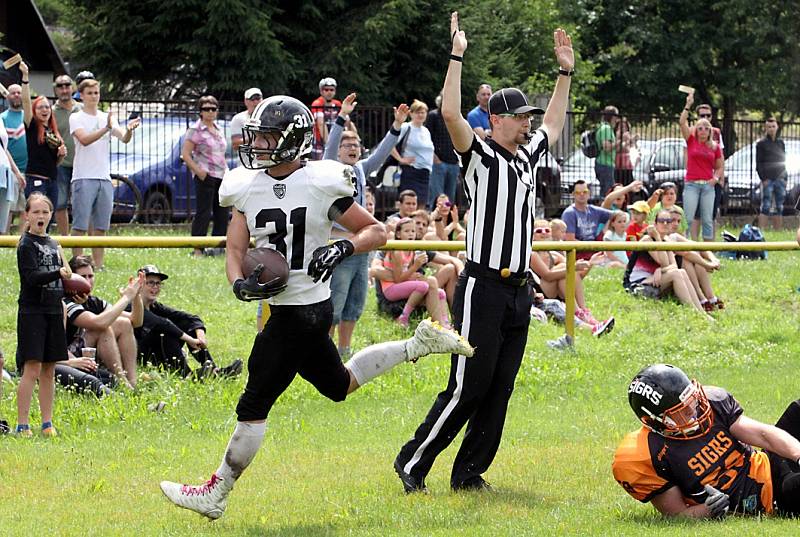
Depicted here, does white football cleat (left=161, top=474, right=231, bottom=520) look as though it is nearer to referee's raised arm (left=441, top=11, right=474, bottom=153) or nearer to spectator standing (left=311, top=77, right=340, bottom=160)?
referee's raised arm (left=441, top=11, right=474, bottom=153)

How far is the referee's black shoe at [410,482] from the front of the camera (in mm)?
7703

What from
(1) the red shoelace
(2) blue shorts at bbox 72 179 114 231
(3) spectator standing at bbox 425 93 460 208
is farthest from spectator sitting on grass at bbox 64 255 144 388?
(3) spectator standing at bbox 425 93 460 208

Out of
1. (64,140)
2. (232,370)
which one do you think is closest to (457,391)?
(232,370)

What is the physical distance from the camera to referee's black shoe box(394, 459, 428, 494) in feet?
25.3

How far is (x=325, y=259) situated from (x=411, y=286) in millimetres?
7073

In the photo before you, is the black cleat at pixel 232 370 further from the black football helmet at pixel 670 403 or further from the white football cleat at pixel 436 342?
the black football helmet at pixel 670 403

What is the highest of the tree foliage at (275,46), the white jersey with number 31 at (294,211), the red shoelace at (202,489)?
the tree foliage at (275,46)

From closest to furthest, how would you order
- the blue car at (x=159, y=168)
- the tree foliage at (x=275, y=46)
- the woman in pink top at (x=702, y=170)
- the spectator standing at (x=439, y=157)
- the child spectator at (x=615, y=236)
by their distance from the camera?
the child spectator at (x=615, y=236) → the spectator standing at (x=439, y=157) → the woman in pink top at (x=702, y=170) → the blue car at (x=159, y=168) → the tree foliage at (x=275, y=46)

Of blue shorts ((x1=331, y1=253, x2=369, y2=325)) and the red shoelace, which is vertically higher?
blue shorts ((x1=331, y1=253, x2=369, y2=325))

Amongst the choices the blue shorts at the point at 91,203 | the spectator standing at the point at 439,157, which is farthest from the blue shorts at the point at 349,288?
the spectator standing at the point at 439,157

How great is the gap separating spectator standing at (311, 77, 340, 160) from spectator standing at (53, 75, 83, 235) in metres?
3.08

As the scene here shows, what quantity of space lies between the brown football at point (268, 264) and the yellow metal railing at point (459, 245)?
3.46m

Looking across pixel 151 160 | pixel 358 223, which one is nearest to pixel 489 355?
pixel 358 223

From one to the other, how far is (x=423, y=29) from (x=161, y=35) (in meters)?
6.04
